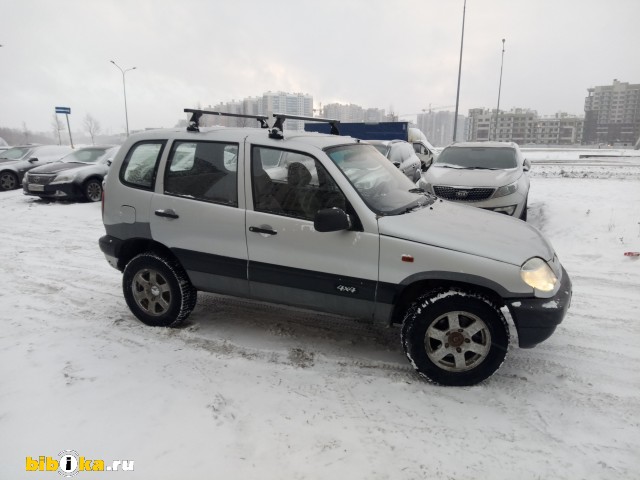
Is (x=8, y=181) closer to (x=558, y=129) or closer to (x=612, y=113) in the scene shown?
(x=558, y=129)

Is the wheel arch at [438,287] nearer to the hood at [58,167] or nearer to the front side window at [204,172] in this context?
the front side window at [204,172]

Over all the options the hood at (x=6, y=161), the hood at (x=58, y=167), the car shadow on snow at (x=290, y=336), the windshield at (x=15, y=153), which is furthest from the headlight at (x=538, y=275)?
→ the windshield at (x=15, y=153)

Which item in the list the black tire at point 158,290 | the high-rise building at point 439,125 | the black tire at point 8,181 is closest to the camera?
the black tire at point 158,290

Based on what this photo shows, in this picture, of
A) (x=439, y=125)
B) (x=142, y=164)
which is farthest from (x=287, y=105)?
(x=439, y=125)

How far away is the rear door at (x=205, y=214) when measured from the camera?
3799 mm

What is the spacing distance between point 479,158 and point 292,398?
743 centimetres

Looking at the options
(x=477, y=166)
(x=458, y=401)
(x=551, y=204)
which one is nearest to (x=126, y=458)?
(x=458, y=401)

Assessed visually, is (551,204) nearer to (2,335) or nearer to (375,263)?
(375,263)

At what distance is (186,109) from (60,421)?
290 cm

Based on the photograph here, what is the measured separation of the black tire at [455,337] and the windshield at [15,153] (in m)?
17.8

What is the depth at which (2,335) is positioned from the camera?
4.06 metres

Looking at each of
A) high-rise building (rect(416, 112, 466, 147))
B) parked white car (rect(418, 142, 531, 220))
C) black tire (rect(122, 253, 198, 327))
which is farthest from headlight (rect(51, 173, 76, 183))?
high-rise building (rect(416, 112, 466, 147))

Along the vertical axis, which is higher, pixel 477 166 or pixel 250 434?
pixel 477 166

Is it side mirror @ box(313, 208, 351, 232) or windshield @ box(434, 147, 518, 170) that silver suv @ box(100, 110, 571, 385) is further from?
windshield @ box(434, 147, 518, 170)
